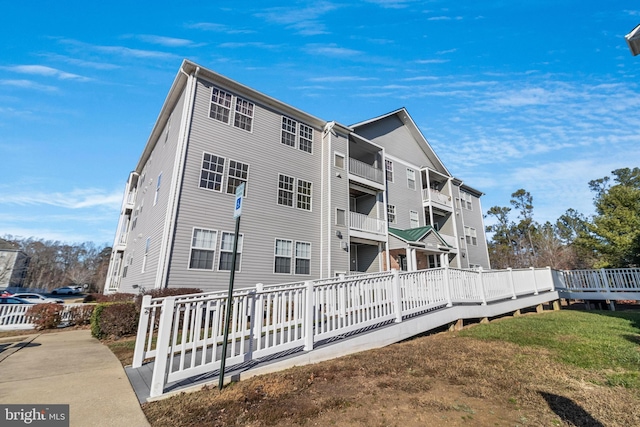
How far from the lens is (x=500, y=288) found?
10.8m

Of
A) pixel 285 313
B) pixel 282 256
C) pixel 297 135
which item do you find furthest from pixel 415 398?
pixel 297 135

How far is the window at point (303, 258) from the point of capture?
13773 mm

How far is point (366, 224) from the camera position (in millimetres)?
16672

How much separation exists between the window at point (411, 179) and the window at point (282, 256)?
12.3m

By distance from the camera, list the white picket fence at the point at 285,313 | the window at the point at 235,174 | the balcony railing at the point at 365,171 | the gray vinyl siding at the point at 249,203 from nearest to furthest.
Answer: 1. the white picket fence at the point at 285,313
2. the gray vinyl siding at the point at 249,203
3. the window at the point at 235,174
4. the balcony railing at the point at 365,171

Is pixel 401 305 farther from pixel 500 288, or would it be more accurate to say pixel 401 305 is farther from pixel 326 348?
pixel 500 288

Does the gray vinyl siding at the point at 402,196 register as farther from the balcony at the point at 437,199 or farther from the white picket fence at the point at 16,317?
the white picket fence at the point at 16,317

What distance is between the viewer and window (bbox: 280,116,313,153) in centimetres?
1514

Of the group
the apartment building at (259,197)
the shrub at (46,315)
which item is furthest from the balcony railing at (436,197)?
the shrub at (46,315)

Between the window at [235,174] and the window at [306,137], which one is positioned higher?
the window at [306,137]

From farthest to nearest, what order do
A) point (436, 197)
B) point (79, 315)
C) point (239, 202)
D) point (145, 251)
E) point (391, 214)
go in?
1. point (436, 197)
2. point (391, 214)
3. point (145, 251)
4. point (79, 315)
5. point (239, 202)

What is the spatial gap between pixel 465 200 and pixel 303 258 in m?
20.1

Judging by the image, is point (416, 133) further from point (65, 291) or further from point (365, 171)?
point (65, 291)

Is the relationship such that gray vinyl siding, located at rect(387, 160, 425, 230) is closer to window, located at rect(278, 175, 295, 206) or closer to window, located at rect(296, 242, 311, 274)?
window, located at rect(296, 242, 311, 274)
